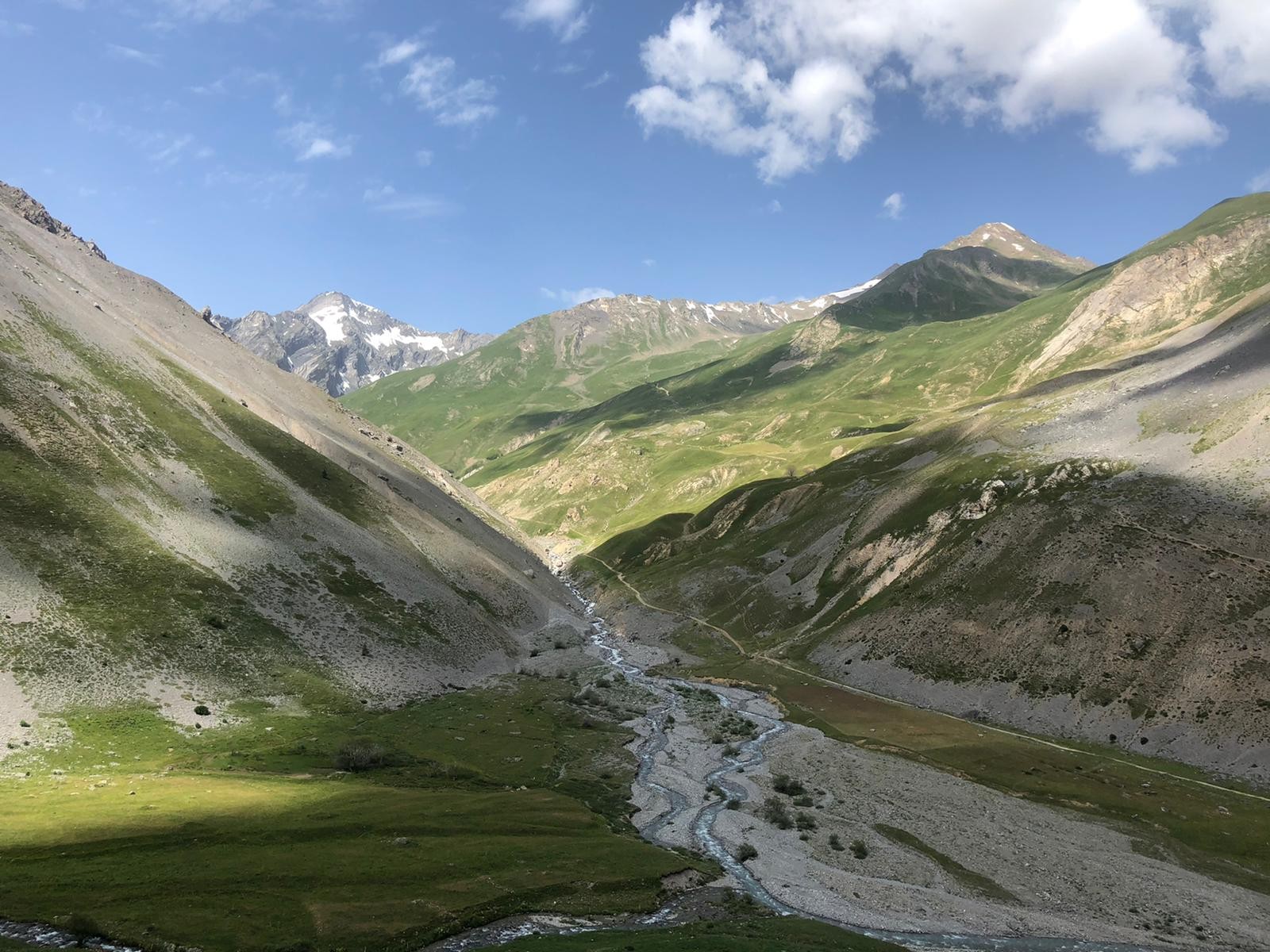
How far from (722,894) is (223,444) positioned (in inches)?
4384

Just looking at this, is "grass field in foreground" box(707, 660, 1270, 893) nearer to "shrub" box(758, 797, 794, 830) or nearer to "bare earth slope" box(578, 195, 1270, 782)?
"bare earth slope" box(578, 195, 1270, 782)

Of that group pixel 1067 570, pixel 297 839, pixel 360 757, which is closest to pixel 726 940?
Result: pixel 297 839

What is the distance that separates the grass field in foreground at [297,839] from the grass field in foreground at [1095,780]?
34886mm

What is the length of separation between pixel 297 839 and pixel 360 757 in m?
20.3

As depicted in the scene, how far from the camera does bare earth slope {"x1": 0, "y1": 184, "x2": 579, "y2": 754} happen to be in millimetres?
70625

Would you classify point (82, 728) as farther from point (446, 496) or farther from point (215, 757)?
point (446, 496)

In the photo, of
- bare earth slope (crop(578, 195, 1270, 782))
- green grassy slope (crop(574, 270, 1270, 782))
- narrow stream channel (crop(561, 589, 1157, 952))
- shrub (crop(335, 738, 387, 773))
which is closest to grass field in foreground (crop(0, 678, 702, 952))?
shrub (crop(335, 738, 387, 773))

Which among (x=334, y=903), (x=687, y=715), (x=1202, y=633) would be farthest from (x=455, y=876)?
(x=1202, y=633)

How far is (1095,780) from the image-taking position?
68.1 meters

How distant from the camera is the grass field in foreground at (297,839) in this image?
32.5 m

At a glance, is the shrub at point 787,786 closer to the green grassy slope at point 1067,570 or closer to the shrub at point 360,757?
the shrub at point 360,757

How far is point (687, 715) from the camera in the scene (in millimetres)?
95750

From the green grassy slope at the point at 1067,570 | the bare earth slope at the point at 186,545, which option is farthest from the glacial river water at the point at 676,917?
the green grassy slope at the point at 1067,570

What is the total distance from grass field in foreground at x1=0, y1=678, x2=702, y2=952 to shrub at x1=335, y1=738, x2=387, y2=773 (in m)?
0.97
